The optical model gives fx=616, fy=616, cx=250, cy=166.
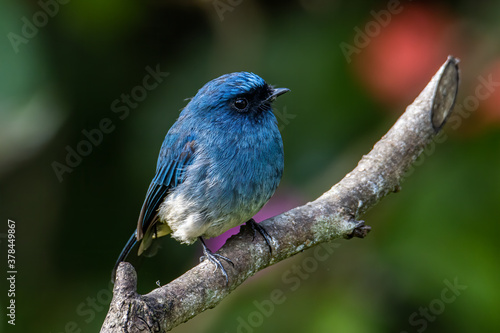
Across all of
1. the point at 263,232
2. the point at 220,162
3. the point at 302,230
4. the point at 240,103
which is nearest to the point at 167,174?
the point at 220,162

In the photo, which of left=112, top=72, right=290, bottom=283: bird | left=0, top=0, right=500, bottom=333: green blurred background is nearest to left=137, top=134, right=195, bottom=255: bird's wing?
left=112, top=72, right=290, bottom=283: bird

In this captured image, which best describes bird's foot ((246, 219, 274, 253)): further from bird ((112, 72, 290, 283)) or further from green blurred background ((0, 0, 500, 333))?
green blurred background ((0, 0, 500, 333))

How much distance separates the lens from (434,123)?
126 inches

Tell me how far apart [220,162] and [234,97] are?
350 mm

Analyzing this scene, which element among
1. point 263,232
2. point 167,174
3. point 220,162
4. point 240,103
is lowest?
point 263,232

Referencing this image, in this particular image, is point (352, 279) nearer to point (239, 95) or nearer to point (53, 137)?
point (239, 95)

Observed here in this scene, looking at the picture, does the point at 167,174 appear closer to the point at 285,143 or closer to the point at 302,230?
the point at 302,230

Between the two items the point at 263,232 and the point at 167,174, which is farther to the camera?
the point at 167,174

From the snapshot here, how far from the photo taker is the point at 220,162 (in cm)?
304

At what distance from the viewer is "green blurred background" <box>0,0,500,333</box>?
3549 millimetres

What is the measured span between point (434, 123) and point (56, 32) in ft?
8.09

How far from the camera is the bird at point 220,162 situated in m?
3.00

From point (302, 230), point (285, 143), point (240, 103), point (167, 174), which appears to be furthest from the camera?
point (285, 143)

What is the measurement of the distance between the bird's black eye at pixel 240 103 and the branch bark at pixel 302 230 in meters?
0.59
